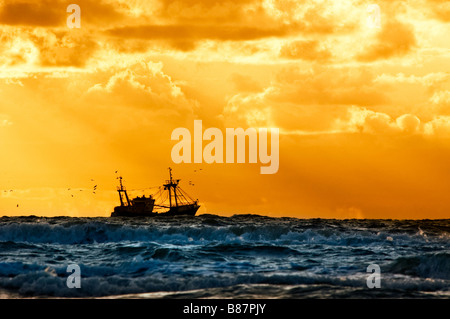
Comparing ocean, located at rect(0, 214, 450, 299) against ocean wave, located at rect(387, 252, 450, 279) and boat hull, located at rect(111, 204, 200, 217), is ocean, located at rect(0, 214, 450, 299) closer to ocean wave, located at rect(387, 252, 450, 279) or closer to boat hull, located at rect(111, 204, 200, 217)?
ocean wave, located at rect(387, 252, 450, 279)

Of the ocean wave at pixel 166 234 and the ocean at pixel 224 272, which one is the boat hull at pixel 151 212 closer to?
the ocean wave at pixel 166 234

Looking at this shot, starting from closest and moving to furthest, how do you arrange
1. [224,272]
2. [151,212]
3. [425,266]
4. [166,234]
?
[224,272] → [425,266] → [166,234] → [151,212]

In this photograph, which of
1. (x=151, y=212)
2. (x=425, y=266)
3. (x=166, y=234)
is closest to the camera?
(x=425, y=266)

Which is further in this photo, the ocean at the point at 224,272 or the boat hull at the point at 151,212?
the boat hull at the point at 151,212

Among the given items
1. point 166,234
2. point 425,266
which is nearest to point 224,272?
point 425,266

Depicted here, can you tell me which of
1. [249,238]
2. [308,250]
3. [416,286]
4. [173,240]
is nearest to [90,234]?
[173,240]

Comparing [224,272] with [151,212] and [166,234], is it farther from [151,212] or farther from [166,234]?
[151,212]

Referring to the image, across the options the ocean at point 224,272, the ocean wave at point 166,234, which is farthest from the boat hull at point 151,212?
the ocean at point 224,272

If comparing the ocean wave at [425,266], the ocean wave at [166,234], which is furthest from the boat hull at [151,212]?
the ocean wave at [425,266]

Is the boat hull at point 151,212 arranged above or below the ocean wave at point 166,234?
below

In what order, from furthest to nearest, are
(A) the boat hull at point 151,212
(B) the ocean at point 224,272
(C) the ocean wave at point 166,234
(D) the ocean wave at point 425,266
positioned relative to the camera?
(A) the boat hull at point 151,212
(C) the ocean wave at point 166,234
(D) the ocean wave at point 425,266
(B) the ocean at point 224,272

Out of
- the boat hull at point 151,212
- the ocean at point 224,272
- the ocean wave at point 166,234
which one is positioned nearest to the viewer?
the ocean at point 224,272
